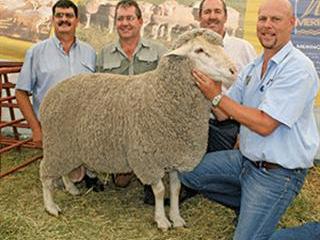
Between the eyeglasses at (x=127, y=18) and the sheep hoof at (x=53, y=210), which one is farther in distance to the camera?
the eyeglasses at (x=127, y=18)

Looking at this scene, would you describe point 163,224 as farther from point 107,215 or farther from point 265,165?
point 265,165

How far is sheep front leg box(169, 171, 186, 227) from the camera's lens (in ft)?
11.2

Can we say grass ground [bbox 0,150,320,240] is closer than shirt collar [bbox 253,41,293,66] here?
No

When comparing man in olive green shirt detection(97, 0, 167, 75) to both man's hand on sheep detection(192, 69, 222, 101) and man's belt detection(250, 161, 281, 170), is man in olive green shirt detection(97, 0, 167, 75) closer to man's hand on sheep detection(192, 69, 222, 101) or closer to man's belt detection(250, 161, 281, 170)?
man's hand on sheep detection(192, 69, 222, 101)

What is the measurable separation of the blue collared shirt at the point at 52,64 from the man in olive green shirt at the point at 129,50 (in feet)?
0.47

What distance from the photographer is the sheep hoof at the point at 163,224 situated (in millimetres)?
3357

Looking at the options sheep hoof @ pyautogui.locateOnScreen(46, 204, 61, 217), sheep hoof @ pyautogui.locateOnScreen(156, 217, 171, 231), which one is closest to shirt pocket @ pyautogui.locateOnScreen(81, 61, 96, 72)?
sheep hoof @ pyautogui.locateOnScreen(46, 204, 61, 217)

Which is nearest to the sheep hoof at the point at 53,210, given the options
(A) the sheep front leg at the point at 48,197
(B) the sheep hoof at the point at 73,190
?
(A) the sheep front leg at the point at 48,197

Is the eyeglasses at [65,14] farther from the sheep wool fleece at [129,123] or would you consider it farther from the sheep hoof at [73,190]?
the sheep hoof at [73,190]

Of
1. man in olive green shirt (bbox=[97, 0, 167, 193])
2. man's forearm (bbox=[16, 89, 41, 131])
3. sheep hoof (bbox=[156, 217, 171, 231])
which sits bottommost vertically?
sheep hoof (bbox=[156, 217, 171, 231])

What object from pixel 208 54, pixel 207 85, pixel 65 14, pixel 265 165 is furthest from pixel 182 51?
pixel 65 14

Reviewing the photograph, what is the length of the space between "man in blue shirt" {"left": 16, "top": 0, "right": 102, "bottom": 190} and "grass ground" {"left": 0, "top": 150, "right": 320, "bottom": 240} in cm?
38

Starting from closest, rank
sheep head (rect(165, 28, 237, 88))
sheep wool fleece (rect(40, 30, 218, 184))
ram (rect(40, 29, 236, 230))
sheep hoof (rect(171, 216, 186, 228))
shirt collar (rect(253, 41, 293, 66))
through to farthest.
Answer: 1. shirt collar (rect(253, 41, 293, 66))
2. sheep head (rect(165, 28, 237, 88))
3. ram (rect(40, 29, 236, 230))
4. sheep wool fleece (rect(40, 30, 218, 184))
5. sheep hoof (rect(171, 216, 186, 228))

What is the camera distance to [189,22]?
4.77 m
